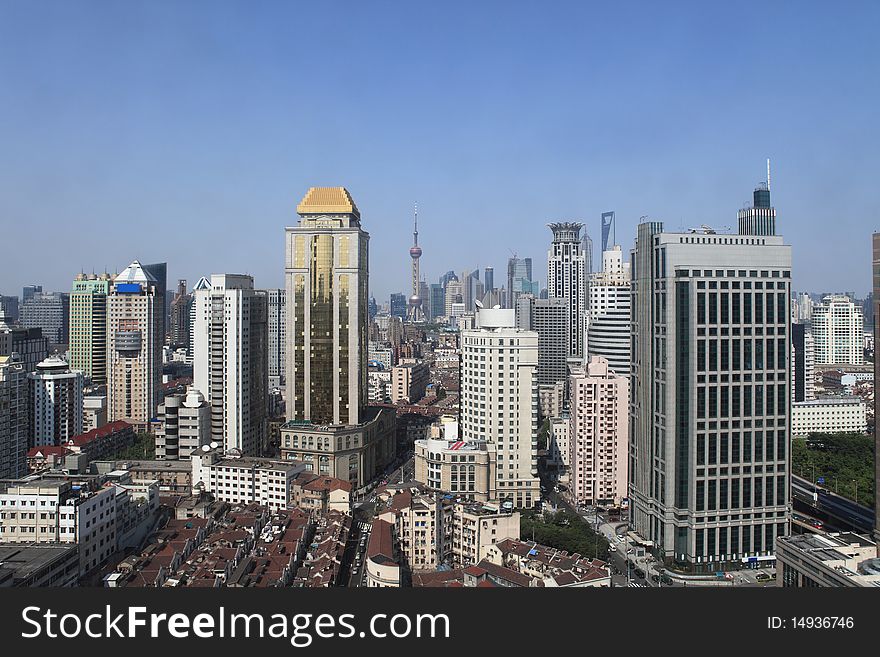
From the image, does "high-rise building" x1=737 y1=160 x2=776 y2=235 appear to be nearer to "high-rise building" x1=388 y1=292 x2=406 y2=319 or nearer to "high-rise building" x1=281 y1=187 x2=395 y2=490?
"high-rise building" x1=281 y1=187 x2=395 y2=490

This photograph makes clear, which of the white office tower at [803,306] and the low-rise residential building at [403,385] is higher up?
the white office tower at [803,306]

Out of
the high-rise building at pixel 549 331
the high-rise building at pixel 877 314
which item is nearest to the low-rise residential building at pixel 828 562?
the high-rise building at pixel 877 314

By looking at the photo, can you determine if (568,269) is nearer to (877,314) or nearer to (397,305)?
(877,314)

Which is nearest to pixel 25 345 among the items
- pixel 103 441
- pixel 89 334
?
pixel 89 334

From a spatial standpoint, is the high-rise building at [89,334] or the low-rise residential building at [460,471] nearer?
the low-rise residential building at [460,471]

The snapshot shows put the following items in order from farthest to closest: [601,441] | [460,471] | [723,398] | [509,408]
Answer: [601,441] → [509,408] → [460,471] → [723,398]

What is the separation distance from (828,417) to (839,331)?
1708cm

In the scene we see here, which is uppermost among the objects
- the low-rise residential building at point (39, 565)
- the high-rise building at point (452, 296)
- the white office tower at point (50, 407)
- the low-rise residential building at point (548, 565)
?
the high-rise building at point (452, 296)

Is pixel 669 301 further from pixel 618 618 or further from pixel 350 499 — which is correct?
pixel 618 618

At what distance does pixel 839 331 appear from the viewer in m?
36.3

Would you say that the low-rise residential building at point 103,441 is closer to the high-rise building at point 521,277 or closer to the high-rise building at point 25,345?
the high-rise building at point 25,345

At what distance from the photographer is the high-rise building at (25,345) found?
18719 millimetres

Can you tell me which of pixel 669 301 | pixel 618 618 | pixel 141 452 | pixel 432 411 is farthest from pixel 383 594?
pixel 432 411

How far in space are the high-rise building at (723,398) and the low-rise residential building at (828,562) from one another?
2236 millimetres
